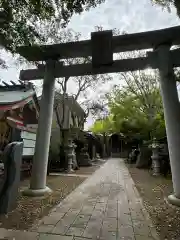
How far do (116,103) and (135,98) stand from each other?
276cm

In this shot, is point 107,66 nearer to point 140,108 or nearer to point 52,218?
point 52,218

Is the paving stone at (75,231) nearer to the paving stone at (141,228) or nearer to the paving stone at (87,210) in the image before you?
the paving stone at (87,210)

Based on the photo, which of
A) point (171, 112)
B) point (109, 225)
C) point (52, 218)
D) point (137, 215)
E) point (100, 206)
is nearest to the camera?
point (109, 225)

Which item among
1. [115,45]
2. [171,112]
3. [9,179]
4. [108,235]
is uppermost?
[115,45]

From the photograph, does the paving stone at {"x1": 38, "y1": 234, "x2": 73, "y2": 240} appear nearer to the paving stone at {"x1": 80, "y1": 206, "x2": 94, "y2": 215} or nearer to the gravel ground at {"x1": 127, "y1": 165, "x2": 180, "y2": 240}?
the paving stone at {"x1": 80, "y1": 206, "x2": 94, "y2": 215}

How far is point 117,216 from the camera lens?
4109mm

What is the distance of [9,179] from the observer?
439cm

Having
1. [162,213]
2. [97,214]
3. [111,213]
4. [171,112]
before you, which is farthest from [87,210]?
[171,112]

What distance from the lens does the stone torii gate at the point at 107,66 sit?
530 cm

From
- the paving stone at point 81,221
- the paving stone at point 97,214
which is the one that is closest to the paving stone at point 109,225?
the paving stone at point 97,214

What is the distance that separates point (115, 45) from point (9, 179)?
496 centimetres

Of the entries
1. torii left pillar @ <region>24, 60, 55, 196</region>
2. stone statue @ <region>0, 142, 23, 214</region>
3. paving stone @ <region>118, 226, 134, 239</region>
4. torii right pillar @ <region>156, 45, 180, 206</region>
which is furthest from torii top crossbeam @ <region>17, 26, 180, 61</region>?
paving stone @ <region>118, 226, 134, 239</region>

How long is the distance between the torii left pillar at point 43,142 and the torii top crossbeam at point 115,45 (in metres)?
0.42

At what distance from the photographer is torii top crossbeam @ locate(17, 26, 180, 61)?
18.4 feet
